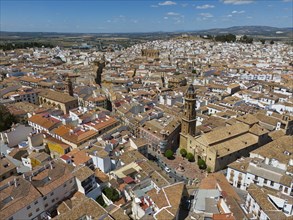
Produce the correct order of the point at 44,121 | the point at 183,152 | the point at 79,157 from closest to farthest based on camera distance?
1. the point at 79,157
2. the point at 183,152
3. the point at 44,121

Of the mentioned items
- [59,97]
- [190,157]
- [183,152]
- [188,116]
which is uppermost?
[188,116]

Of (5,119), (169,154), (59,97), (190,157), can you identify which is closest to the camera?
(190,157)

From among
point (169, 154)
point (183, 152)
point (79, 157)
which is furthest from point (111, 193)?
point (183, 152)

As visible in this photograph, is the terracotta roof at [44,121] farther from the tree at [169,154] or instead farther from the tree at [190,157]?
the tree at [190,157]

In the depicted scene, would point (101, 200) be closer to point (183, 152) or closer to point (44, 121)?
point (183, 152)

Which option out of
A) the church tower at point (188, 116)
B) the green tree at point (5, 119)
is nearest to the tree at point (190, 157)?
the church tower at point (188, 116)

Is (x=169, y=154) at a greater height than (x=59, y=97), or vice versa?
(x=59, y=97)

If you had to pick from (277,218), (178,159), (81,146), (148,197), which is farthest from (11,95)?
(277,218)
